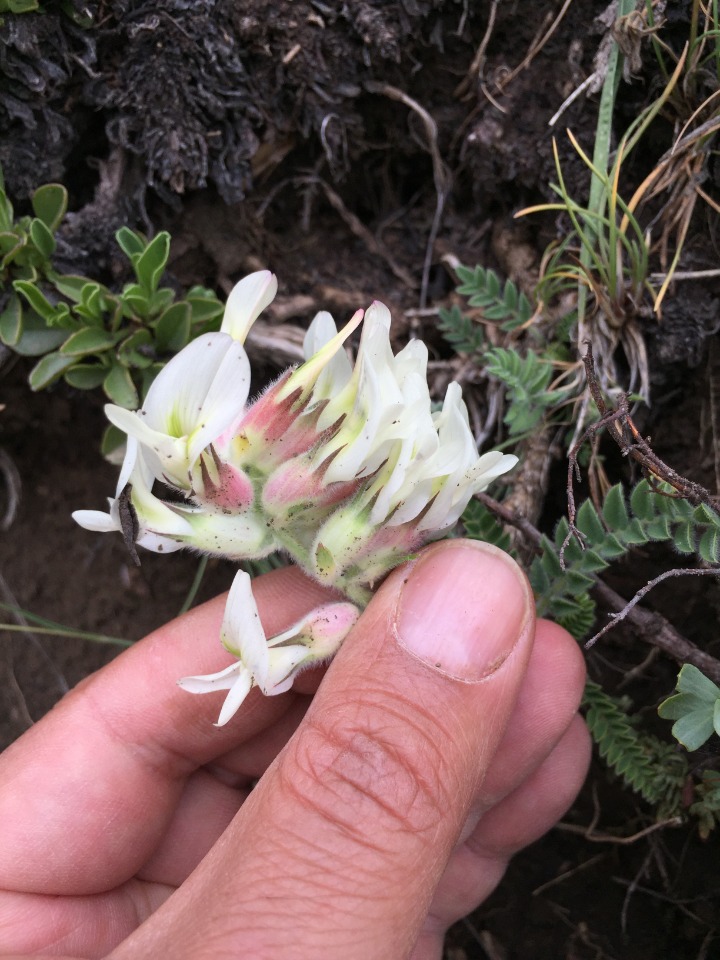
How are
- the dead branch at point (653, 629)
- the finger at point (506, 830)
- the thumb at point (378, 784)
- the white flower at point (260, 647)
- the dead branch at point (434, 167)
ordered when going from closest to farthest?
1. the thumb at point (378, 784)
2. the white flower at point (260, 647)
3. the dead branch at point (653, 629)
4. the finger at point (506, 830)
5. the dead branch at point (434, 167)

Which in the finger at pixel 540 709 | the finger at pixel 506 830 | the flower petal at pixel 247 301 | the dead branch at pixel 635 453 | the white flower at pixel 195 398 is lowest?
the finger at pixel 506 830

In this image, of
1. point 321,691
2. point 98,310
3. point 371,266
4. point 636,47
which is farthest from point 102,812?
point 636,47

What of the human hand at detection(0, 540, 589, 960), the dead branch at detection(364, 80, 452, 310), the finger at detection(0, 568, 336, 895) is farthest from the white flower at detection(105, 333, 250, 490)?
the dead branch at detection(364, 80, 452, 310)

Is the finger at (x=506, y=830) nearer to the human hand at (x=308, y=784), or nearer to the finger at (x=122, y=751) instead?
the human hand at (x=308, y=784)

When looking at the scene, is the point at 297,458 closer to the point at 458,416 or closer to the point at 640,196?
the point at 458,416

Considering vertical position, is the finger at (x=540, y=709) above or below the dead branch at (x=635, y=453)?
below

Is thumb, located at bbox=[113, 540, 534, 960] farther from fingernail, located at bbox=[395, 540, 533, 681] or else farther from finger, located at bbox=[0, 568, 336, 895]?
finger, located at bbox=[0, 568, 336, 895]

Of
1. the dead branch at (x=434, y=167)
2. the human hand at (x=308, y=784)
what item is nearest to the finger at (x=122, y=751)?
the human hand at (x=308, y=784)
